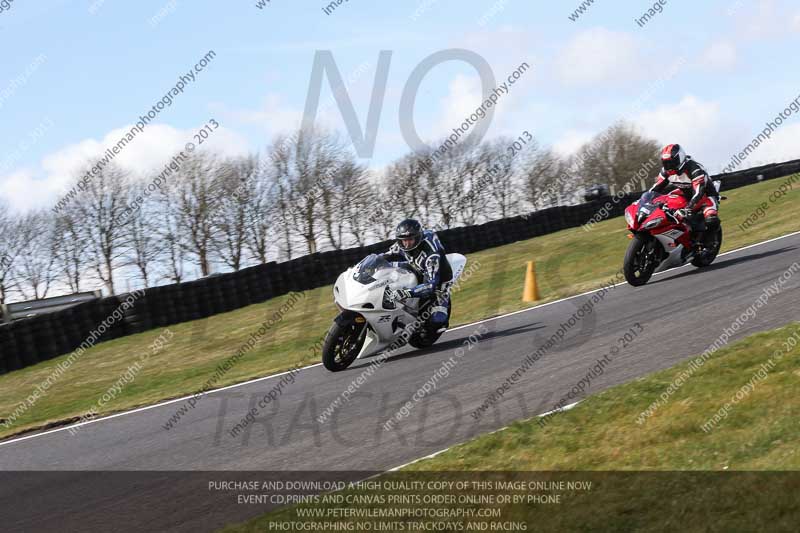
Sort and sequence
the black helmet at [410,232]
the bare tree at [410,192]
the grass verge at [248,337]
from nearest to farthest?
the black helmet at [410,232], the grass verge at [248,337], the bare tree at [410,192]

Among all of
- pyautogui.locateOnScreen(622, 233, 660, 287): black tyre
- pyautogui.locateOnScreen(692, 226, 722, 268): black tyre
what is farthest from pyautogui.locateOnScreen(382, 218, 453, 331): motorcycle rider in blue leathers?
pyautogui.locateOnScreen(692, 226, 722, 268): black tyre

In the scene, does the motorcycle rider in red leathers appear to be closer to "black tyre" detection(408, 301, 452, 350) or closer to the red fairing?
the red fairing

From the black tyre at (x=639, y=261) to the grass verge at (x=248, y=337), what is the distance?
70.8 inches

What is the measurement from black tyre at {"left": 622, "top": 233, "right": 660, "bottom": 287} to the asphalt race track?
3.80 ft

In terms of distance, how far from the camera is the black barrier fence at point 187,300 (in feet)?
62.1

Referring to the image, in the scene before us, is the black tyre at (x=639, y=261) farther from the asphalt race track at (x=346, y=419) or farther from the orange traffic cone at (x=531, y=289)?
the orange traffic cone at (x=531, y=289)

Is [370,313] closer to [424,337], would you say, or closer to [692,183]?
[424,337]

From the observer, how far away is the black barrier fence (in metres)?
18.9

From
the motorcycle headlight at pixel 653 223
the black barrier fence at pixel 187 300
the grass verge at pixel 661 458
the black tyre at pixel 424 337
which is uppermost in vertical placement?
the black barrier fence at pixel 187 300

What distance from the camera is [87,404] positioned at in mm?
13461

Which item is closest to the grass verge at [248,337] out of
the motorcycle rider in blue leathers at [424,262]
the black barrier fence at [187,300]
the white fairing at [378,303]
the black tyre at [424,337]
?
the black barrier fence at [187,300]

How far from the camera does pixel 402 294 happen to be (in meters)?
11.2

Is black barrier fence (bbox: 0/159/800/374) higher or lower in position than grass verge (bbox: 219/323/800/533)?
higher

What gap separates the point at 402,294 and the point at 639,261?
4625 mm
